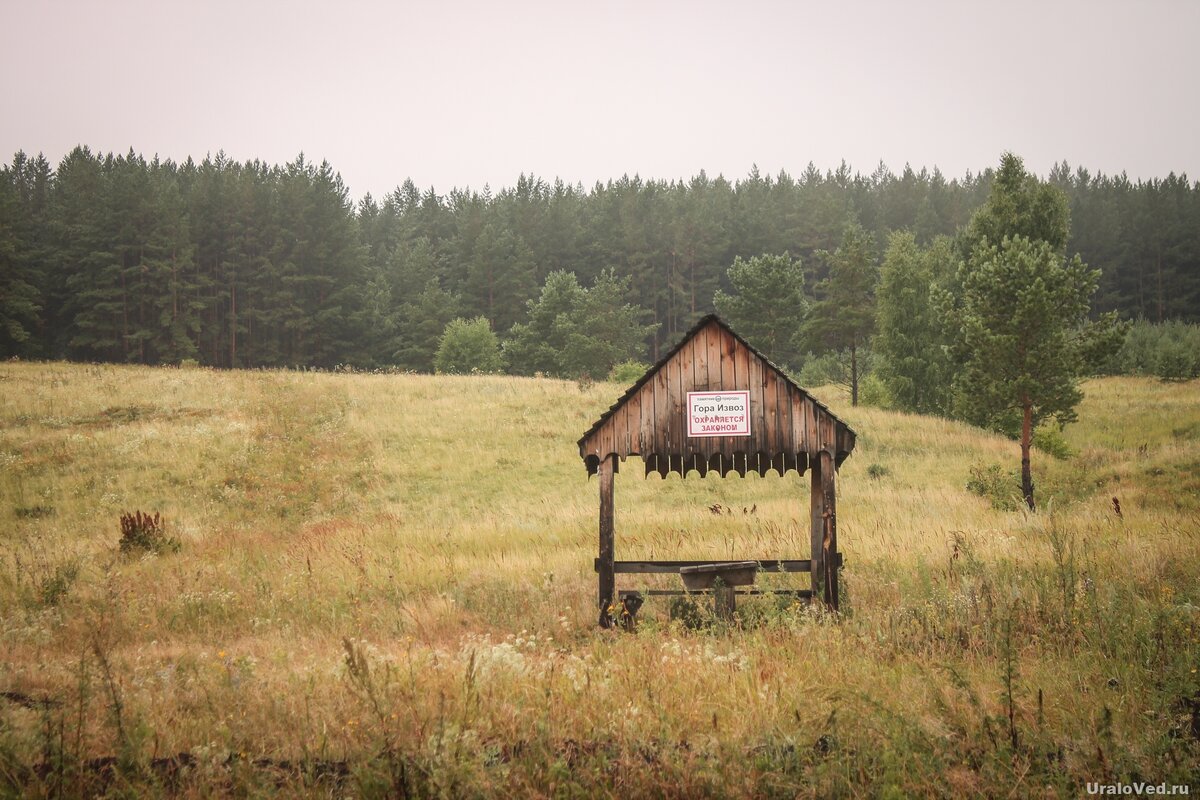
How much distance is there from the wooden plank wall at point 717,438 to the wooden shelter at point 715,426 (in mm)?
13

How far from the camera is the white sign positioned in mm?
8852

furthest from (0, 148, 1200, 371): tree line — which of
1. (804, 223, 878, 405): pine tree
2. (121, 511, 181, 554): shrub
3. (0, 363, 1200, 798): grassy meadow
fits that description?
(121, 511, 181, 554): shrub

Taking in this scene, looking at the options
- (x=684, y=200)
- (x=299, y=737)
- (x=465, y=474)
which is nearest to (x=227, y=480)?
(x=465, y=474)

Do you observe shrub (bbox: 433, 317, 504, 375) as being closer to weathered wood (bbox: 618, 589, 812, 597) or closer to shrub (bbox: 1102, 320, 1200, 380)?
shrub (bbox: 1102, 320, 1200, 380)

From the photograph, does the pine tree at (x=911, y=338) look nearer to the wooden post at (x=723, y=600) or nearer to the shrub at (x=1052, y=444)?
the shrub at (x=1052, y=444)

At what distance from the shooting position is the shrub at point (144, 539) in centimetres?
1348

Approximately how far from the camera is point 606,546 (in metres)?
8.91

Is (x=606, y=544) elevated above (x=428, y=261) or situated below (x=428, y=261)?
below

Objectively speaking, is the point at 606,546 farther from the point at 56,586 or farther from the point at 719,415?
the point at 56,586

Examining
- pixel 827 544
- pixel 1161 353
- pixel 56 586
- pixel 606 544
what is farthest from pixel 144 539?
pixel 1161 353

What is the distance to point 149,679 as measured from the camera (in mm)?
5977

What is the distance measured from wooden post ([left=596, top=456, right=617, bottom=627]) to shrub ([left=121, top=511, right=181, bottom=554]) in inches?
394

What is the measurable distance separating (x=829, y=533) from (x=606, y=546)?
9.69 ft

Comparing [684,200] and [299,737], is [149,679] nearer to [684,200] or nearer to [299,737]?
[299,737]
